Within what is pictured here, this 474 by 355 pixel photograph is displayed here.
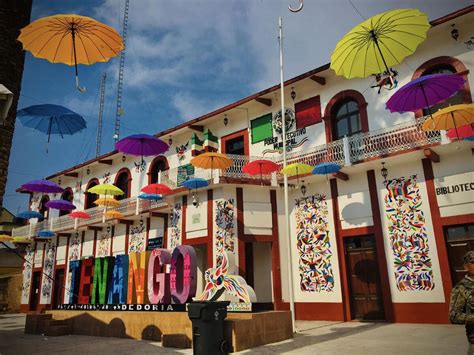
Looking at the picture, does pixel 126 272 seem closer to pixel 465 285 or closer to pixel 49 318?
pixel 49 318

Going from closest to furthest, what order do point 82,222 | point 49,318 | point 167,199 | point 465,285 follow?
1. point 465,285
2. point 49,318
3. point 167,199
4. point 82,222

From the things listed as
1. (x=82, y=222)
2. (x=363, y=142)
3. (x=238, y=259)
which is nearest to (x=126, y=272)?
(x=238, y=259)

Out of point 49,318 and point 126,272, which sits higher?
point 126,272

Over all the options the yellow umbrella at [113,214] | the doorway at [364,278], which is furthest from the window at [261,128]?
the yellow umbrella at [113,214]

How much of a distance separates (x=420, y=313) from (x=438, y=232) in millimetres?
2546

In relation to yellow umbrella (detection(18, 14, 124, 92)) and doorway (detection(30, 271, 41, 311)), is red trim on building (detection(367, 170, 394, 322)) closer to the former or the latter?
yellow umbrella (detection(18, 14, 124, 92))

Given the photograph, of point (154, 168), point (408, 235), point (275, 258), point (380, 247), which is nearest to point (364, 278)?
point (380, 247)

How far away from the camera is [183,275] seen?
10344 millimetres

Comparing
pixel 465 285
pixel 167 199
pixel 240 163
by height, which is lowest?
pixel 465 285

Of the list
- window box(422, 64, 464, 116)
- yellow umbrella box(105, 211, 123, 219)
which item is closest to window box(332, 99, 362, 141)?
window box(422, 64, 464, 116)

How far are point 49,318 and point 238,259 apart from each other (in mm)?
6736

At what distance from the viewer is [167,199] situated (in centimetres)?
1680

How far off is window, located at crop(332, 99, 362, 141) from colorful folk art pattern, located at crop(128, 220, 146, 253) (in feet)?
37.0

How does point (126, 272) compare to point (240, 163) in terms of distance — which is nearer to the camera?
point (126, 272)
